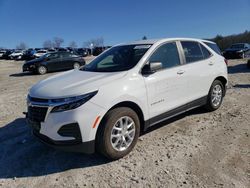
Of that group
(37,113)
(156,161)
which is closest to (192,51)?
(156,161)

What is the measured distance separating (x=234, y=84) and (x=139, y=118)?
6354 mm

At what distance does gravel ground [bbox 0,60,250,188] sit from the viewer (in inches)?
127

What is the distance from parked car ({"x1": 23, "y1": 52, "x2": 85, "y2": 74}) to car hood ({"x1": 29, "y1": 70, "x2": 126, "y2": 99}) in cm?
1330

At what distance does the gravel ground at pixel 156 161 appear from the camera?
3229 mm

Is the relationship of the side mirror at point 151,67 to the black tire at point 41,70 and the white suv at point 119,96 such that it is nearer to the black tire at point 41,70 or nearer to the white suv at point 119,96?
the white suv at point 119,96

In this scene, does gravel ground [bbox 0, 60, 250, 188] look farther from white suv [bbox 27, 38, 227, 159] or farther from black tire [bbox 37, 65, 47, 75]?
black tire [bbox 37, 65, 47, 75]

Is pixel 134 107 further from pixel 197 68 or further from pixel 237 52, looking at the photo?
pixel 237 52

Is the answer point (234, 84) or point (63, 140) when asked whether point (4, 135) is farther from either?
point (234, 84)

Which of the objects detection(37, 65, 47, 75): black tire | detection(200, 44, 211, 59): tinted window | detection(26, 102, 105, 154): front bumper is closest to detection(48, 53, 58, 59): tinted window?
detection(37, 65, 47, 75): black tire

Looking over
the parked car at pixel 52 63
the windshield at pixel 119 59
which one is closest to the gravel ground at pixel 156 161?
the windshield at pixel 119 59

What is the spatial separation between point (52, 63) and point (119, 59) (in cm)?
1362

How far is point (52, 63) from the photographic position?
17109mm

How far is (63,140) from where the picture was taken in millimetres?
3357

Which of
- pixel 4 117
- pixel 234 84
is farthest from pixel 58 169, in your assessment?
pixel 234 84
